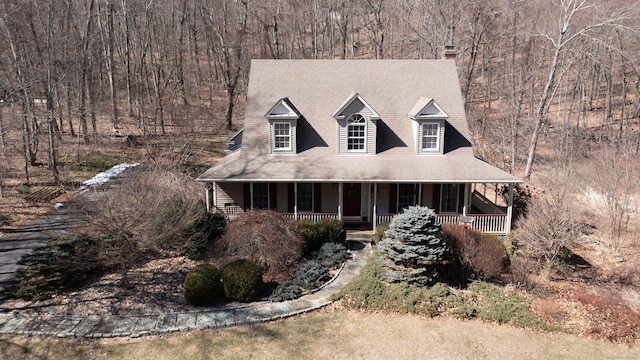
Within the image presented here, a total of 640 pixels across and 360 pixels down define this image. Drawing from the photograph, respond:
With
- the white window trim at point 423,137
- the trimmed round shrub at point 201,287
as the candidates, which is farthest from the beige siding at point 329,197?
the trimmed round shrub at point 201,287

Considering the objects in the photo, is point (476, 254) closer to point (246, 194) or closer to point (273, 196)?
point (273, 196)

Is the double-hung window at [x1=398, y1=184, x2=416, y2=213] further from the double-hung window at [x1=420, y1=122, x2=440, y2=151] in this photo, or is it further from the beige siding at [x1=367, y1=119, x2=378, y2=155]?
the beige siding at [x1=367, y1=119, x2=378, y2=155]

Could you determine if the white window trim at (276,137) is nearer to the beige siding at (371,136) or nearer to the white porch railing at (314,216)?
the white porch railing at (314,216)

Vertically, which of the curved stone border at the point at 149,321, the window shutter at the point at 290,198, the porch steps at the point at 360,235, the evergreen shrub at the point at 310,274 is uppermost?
the window shutter at the point at 290,198

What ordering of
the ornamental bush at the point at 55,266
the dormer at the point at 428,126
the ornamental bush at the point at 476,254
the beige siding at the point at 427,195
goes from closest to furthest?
the ornamental bush at the point at 55,266, the ornamental bush at the point at 476,254, the dormer at the point at 428,126, the beige siding at the point at 427,195

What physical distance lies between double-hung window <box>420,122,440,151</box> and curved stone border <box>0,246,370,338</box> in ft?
30.2

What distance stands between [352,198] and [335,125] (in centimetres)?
356

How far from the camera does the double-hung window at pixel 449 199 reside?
19.5 metres

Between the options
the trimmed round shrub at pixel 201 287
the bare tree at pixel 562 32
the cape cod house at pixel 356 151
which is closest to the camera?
the trimmed round shrub at pixel 201 287

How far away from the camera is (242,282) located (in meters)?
13.3

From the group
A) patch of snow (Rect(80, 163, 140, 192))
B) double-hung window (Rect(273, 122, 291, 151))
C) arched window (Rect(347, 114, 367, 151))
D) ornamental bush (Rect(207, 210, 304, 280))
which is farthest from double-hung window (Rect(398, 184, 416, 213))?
patch of snow (Rect(80, 163, 140, 192))

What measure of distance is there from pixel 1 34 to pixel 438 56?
1335 inches

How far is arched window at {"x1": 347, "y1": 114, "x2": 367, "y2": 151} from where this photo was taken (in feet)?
63.0

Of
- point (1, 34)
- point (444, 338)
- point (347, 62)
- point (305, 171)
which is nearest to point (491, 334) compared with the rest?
point (444, 338)
